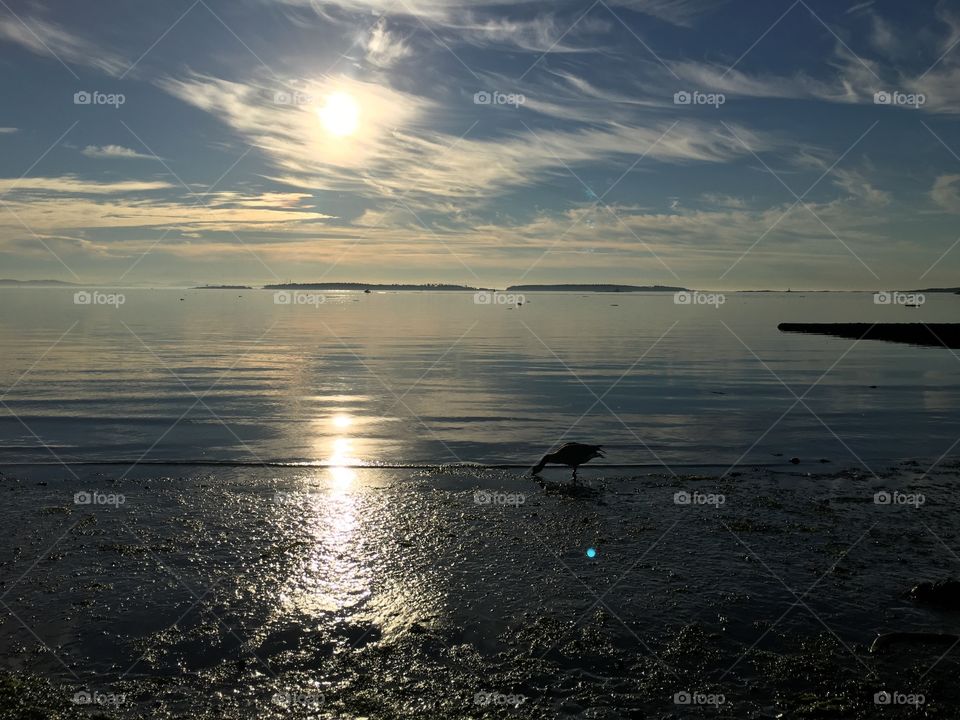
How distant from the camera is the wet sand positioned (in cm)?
795

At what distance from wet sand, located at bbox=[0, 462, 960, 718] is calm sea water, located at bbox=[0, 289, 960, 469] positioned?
5401mm

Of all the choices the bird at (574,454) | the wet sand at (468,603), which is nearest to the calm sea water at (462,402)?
the bird at (574,454)

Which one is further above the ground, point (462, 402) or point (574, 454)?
point (462, 402)

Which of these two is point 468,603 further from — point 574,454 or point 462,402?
point 462,402

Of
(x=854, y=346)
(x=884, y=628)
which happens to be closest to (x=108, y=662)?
(x=884, y=628)

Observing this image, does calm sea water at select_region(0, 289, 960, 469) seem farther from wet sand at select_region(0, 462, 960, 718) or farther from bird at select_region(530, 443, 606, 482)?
wet sand at select_region(0, 462, 960, 718)

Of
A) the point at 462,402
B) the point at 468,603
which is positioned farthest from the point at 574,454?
the point at 462,402

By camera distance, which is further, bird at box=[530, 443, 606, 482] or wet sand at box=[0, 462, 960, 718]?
bird at box=[530, 443, 606, 482]

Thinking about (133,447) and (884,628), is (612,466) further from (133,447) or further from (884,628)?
(133,447)

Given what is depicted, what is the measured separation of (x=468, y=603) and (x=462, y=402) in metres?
22.0

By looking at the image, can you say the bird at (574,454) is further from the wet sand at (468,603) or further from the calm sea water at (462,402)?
the calm sea water at (462,402)

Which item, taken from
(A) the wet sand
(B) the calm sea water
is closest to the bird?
(A) the wet sand

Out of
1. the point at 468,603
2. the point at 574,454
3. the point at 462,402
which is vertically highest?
the point at 462,402

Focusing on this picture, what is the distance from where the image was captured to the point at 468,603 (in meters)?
10.2
